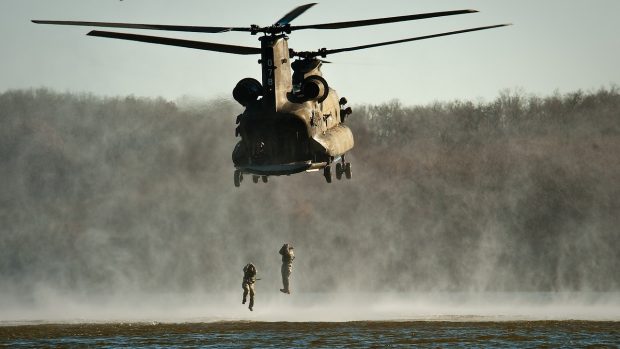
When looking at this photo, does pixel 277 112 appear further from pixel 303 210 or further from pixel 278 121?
pixel 303 210

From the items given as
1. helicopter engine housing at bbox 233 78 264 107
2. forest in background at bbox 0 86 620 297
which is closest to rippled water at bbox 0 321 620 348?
helicopter engine housing at bbox 233 78 264 107

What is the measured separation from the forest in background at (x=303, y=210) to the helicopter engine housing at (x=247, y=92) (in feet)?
171

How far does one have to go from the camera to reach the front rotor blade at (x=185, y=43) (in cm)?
4550

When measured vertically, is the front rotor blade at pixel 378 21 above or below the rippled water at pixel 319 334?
above

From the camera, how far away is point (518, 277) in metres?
107

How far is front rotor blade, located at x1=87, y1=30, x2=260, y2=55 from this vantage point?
45500 millimetres

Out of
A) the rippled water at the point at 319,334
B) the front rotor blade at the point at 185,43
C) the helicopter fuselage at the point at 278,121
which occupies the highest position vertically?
the front rotor blade at the point at 185,43

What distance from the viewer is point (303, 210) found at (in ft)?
344

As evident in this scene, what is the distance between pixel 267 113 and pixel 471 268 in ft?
213

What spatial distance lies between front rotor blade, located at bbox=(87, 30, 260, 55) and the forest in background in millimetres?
51870

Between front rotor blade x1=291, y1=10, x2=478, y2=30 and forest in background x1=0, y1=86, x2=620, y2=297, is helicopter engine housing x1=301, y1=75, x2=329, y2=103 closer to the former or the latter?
front rotor blade x1=291, y1=10, x2=478, y2=30

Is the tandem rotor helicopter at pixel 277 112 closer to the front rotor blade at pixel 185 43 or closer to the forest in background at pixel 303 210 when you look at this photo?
the front rotor blade at pixel 185 43

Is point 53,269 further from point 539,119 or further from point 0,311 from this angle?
point 539,119

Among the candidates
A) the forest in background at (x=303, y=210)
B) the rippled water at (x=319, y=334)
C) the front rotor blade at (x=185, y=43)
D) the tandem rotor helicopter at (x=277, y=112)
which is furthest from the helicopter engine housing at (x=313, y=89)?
the forest in background at (x=303, y=210)
